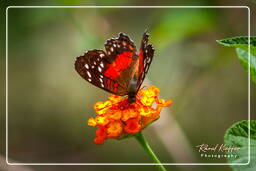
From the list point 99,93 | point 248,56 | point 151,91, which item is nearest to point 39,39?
point 99,93

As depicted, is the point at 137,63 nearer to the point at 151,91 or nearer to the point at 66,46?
the point at 151,91

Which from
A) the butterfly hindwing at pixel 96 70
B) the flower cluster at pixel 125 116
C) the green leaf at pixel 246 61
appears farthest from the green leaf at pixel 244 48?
the butterfly hindwing at pixel 96 70

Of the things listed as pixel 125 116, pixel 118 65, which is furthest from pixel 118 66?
pixel 125 116

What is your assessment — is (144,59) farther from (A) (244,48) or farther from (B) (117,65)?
(A) (244,48)

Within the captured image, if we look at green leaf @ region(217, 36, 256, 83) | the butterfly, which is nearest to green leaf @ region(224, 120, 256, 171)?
green leaf @ region(217, 36, 256, 83)

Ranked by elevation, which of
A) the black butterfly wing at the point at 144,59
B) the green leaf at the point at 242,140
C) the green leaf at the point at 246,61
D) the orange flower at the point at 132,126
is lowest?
the green leaf at the point at 242,140

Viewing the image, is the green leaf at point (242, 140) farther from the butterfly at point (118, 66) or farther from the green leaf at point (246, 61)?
the butterfly at point (118, 66)
